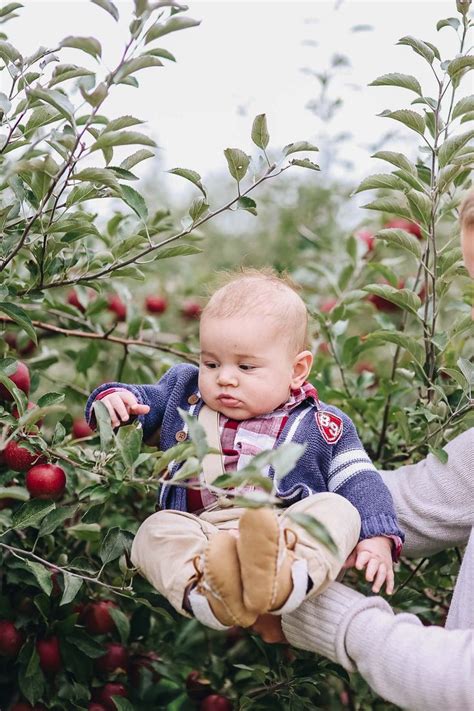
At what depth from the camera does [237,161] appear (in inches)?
62.4

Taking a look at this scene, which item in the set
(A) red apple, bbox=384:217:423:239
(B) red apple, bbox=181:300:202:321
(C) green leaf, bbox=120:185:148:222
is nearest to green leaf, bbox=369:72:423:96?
(C) green leaf, bbox=120:185:148:222

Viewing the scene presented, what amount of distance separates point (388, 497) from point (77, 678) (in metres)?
0.77

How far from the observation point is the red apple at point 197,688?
6.57 feet

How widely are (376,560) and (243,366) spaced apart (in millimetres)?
407

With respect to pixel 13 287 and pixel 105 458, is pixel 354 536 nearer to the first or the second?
pixel 105 458

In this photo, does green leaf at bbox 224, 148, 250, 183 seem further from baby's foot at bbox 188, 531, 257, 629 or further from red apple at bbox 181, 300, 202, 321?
red apple at bbox 181, 300, 202, 321

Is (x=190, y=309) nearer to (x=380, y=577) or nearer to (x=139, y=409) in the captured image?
(x=139, y=409)

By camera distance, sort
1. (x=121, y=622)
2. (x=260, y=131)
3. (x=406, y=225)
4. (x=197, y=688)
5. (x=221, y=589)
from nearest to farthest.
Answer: (x=221, y=589) < (x=260, y=131) < (x=121, y=622) < (x=197, y=688) < (x=406, y=225)

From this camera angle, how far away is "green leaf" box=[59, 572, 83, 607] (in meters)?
1.51

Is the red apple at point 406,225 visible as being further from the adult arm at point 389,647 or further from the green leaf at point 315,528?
the green leaf at point 315,528

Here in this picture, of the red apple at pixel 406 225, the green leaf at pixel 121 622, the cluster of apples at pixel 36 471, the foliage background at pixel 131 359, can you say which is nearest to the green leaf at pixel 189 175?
the foliage background at pixel 131 359

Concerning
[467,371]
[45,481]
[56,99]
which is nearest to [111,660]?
[45,481]

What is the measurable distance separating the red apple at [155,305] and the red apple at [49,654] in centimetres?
175

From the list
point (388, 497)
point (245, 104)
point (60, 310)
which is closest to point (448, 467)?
point (388, 497)
